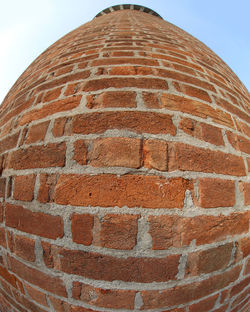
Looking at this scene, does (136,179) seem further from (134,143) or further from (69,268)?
(69,268)

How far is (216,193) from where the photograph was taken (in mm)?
495

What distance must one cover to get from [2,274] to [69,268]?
1.40 feet

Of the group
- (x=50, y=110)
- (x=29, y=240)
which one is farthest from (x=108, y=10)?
(x=29, y=240)

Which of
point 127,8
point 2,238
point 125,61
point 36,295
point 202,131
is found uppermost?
point 127,8

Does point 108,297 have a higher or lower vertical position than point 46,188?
lower

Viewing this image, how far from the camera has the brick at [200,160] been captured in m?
0.47

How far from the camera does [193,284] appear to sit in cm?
48

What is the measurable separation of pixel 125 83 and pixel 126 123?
19 centimetres

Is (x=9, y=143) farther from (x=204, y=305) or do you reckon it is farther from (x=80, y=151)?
(x=204, y=305)

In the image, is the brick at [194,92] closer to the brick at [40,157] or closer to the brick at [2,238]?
the brick at [40,157]

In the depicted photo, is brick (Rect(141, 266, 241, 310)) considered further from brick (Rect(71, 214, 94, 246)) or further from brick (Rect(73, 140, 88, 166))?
brick (Rect(73, 140, 88, 166))

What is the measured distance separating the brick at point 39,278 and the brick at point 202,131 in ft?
1.98

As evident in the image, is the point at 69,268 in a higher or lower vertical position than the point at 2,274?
higher

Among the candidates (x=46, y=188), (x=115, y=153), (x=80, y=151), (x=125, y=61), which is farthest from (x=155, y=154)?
(x=125, y=61)
